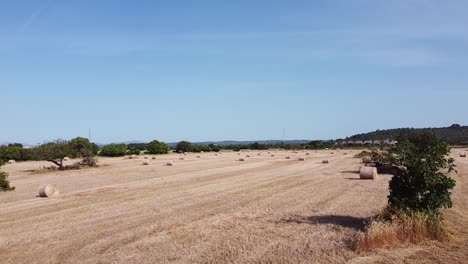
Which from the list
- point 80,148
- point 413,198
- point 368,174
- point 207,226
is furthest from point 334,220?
point 80,148

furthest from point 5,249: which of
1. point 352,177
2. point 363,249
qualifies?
point 352,177

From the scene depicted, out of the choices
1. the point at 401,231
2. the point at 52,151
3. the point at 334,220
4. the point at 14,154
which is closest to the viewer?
the point at 401,231

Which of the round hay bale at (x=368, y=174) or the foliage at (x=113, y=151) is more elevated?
the foliage at (x=113, y=151)

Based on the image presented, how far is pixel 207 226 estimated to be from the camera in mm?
14828

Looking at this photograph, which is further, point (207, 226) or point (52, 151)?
point (52, 151)

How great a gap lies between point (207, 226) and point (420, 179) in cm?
614

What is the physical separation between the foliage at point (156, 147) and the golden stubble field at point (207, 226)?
60.1 m

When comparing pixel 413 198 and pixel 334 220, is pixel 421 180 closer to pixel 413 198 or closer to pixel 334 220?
pixel 413 198

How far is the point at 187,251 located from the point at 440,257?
18.9 ft

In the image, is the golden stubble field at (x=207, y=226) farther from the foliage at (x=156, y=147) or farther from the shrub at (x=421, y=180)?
the foliage at (x=156, y=147)

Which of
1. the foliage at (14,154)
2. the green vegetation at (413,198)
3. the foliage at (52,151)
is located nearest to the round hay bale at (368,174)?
the green vegetation at (413,198)

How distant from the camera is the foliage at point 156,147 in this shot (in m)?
85.4

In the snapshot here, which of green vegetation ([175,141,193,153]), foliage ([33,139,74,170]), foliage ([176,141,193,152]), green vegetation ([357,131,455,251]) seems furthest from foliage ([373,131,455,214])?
foliage ([176,141,193,152])

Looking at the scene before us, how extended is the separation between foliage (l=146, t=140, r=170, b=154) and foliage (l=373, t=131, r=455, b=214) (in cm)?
7341
